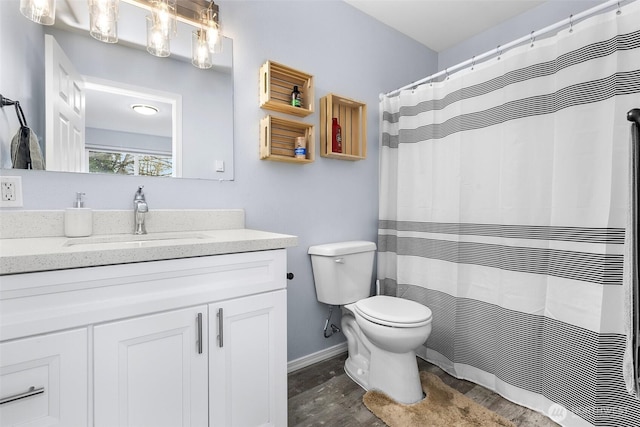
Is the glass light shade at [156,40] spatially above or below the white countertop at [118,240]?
above

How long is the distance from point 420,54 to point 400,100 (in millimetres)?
792

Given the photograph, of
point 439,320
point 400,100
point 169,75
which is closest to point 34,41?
point 169,75

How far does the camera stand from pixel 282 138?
1.85m

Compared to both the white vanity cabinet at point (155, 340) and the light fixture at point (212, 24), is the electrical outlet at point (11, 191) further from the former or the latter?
the light fixture at point (212, 24)

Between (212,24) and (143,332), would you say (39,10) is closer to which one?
(212,24)

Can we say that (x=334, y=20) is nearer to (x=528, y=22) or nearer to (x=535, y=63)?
(x=535, y=63)

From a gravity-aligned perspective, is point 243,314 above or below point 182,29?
below

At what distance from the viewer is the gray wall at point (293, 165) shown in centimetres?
124

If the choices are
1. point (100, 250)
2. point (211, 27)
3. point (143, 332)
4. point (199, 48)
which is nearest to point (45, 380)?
point (143, 332)

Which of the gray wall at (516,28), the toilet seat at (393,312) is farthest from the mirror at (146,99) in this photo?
the gray wall at (516,28)

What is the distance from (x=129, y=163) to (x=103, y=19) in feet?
1.99

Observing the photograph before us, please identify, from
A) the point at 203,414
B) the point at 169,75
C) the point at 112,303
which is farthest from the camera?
the point at 169,75

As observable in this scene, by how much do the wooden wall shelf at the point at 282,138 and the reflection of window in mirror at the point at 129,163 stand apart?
49 centimetres

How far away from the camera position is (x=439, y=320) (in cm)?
193
